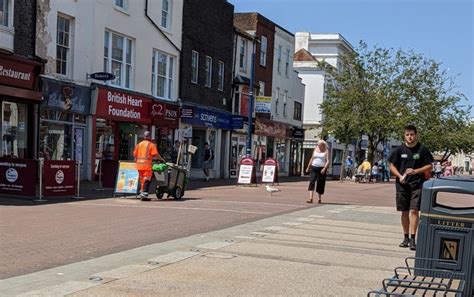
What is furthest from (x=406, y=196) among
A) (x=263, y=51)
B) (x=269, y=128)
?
(x=263, y=51)

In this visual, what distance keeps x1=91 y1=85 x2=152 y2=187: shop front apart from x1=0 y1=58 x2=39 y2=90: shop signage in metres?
3.21

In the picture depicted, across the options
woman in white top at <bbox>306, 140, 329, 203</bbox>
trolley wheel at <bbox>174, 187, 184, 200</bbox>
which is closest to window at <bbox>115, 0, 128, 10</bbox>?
trolley wheel at <bbox>174, 187, 184, 200</bbox>

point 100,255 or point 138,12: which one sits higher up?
point 138,12

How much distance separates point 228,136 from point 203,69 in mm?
4722

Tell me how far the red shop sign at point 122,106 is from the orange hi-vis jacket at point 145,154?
23.3 feet

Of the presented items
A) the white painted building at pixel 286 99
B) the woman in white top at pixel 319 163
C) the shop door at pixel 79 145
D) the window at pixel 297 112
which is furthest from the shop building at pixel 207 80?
the woman in white top at pixel 319 163

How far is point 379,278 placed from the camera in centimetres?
667

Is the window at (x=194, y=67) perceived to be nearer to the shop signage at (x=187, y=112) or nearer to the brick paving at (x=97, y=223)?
the shop signage at (x=187, y=112)

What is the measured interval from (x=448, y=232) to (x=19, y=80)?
14.9 metres

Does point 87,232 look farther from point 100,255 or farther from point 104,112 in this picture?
point 104,112

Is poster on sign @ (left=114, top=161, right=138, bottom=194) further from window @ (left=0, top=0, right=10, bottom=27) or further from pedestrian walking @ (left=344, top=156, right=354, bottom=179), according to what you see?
pedestrian walking @ (left=344, top=156, right=354, bottom=179)

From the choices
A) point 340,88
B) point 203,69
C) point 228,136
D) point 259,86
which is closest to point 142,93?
point 203,69

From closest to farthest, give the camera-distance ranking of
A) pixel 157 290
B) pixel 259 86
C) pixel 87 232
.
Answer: pixel 157 290, pixel 87 232, pixel 259 86

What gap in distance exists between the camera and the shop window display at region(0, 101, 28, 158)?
17281 millimetres
